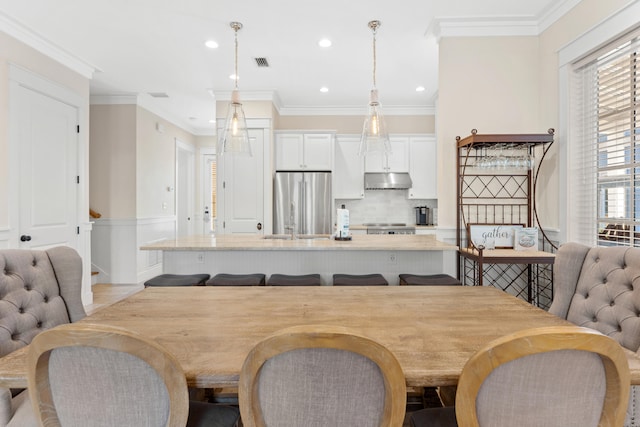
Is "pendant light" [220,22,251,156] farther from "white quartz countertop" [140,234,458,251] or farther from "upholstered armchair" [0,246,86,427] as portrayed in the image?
"upholstered armchair" [0,246,86,427]

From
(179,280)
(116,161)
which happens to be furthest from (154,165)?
(179,280)

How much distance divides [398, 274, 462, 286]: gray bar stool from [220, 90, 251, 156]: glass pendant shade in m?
1.63

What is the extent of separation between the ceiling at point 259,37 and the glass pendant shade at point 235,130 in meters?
0.79

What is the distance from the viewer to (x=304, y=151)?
5.17 meters

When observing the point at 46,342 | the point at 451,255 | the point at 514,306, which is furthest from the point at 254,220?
the point at 46,342

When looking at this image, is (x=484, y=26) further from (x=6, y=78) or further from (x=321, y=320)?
(x=6, y=78)

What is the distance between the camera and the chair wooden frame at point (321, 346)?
0.74 m

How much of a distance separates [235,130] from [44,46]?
2.27 meters

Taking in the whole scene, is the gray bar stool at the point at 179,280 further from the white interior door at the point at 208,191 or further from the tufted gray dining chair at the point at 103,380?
the white interior door at the point at 208,191

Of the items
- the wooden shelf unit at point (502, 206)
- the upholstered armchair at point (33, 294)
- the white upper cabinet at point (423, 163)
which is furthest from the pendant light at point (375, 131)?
the white upper cabinet at point (423, 163)

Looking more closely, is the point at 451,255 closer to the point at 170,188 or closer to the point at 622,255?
the point at 622,255

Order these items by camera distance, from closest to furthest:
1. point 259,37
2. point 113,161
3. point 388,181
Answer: point 259,37
point 113,161
point 388,181

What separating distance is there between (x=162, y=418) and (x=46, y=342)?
0.31 metres

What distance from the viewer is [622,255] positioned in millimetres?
1434
